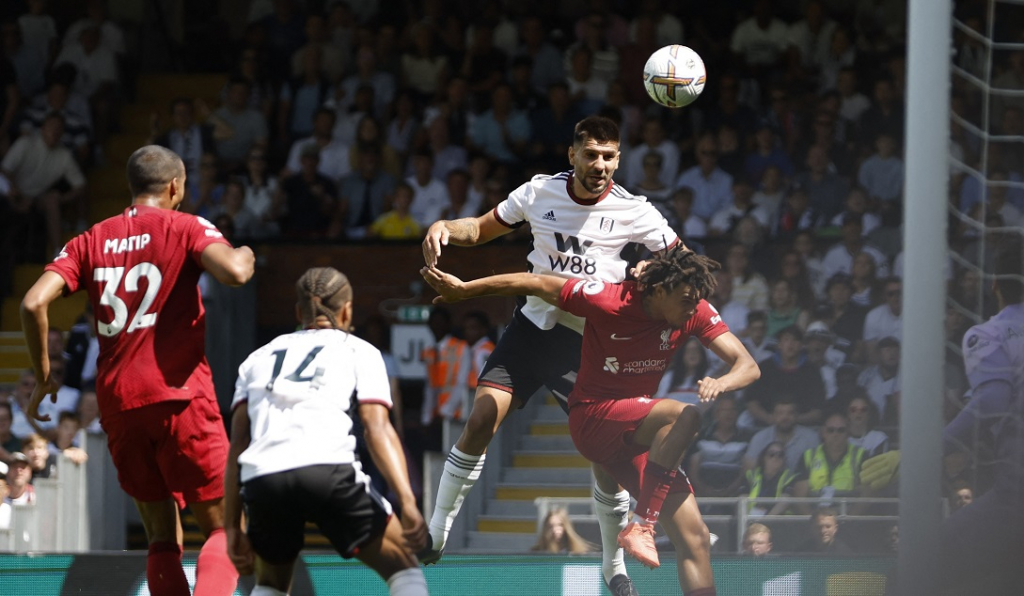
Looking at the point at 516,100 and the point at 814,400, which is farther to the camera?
the point at 516,100

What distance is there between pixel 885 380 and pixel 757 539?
188 cm

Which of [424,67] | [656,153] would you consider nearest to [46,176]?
[424,67]

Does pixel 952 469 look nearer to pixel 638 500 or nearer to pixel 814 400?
pixel 638 500

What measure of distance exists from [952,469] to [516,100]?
6526mm

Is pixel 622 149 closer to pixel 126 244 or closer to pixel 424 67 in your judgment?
pixel 424 67

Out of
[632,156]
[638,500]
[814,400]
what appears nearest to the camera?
[638,500]

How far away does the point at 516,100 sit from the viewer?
1283 cm

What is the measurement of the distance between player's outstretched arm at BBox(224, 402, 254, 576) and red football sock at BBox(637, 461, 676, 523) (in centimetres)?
192

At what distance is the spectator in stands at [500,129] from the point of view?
41.1 feet

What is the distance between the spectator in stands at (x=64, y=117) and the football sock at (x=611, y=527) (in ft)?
25.9

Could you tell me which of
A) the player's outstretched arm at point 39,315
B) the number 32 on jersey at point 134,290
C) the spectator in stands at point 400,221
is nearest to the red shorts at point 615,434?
the number 32 on jersey at point 134,290

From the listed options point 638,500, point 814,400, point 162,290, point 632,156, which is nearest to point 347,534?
point 162,290

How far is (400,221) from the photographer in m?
12.0

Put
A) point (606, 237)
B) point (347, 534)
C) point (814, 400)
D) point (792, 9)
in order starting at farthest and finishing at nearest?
point (792, 9)
point (814, 400)
point (606, 237)
point (347, 534)
